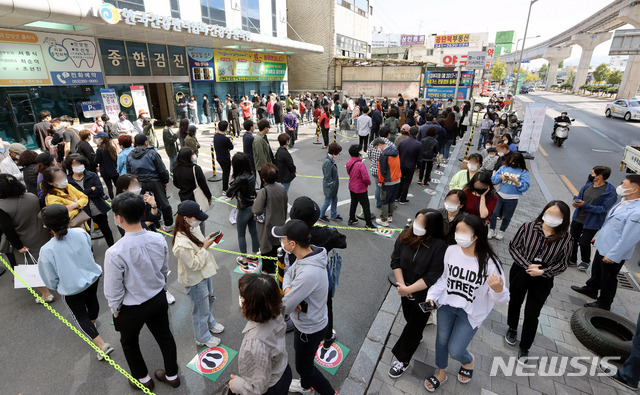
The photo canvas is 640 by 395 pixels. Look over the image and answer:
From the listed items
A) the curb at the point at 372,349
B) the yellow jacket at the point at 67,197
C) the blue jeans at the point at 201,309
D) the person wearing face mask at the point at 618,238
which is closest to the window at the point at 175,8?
the yellow jacket at the point at 67,197

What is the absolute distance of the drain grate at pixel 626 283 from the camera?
5188mm

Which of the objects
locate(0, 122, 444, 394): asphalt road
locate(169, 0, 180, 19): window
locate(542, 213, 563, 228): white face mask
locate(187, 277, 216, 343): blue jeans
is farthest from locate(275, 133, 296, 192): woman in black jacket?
locate(169, 0, 180, 19): window

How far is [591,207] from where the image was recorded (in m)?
4.98

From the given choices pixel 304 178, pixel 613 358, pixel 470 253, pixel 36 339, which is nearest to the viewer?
pixel 470 253

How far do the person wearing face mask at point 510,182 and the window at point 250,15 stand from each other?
831 inches

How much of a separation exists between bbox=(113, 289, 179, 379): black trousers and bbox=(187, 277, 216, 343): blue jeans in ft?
1.51

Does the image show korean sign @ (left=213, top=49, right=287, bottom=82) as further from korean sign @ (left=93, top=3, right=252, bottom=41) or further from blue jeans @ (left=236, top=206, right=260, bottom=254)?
blue jeans @ (left=236, top=206, right=260, bottom=254)

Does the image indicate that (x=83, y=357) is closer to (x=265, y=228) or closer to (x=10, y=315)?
(x=10, y=315)

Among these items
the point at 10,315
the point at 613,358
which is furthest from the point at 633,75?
the point at 10,315

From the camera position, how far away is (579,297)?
4.87 meters

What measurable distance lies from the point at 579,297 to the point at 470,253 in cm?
347

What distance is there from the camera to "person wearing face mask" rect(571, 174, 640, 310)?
157 inches

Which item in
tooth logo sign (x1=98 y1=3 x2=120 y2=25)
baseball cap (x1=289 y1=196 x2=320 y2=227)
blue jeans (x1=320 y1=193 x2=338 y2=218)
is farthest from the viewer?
tooth logo sign (x1=98 y1=3 x2=120 y2=25)

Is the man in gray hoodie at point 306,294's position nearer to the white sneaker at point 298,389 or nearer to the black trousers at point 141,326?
the white sneaker at point 298,389
